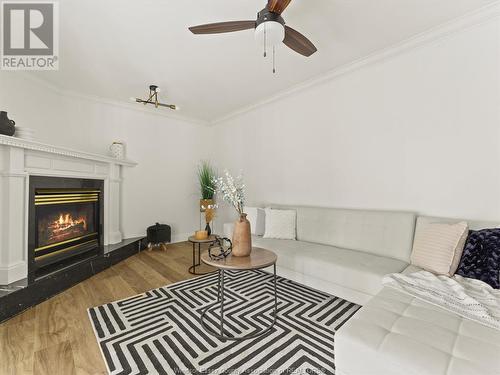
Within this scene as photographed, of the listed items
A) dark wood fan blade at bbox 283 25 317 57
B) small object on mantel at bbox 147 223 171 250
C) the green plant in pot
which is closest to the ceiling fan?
dark wood fan blade at bbox 283 25 317 57

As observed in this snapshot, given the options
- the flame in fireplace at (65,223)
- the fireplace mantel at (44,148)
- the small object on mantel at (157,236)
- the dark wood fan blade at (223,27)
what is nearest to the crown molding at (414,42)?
the dark wood fan blade at (223,27)

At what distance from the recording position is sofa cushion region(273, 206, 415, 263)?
229cm

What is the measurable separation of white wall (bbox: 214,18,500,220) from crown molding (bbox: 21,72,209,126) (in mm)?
2065

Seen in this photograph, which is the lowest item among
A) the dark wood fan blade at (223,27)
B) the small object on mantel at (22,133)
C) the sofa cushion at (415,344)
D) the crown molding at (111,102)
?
the sofa cushion at (415,344)

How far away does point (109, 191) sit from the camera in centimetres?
373

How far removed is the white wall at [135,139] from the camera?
10.1 feet

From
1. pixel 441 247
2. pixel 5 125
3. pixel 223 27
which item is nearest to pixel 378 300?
pixel 441 247

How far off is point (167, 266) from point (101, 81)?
9.17 ft

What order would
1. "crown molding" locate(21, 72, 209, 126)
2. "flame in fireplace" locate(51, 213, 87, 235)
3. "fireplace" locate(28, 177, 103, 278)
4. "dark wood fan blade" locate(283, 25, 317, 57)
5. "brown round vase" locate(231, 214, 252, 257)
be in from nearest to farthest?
"dark wood fan blade" locate(283, 25, 317, 57) → "brown round vase" locate(231, 214, 252, 257) → "fireplace" locate(28, 177, 103, 278) → "flame in fireplace" locate(51, 213, 87, 235) → "crown molding" locate(21, 72, 209, 126)

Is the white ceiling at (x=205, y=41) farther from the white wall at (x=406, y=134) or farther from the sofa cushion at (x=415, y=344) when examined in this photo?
the sofa cushion at (x=415, y=344)

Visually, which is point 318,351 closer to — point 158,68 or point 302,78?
point 302,78

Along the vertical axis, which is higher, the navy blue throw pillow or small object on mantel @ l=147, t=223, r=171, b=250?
the navy blue throw pillow

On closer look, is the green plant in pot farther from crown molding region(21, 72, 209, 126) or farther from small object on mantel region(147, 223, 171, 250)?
crown molding region(21, 72, 209, 126)

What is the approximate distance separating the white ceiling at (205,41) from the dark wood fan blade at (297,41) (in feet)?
1.08
